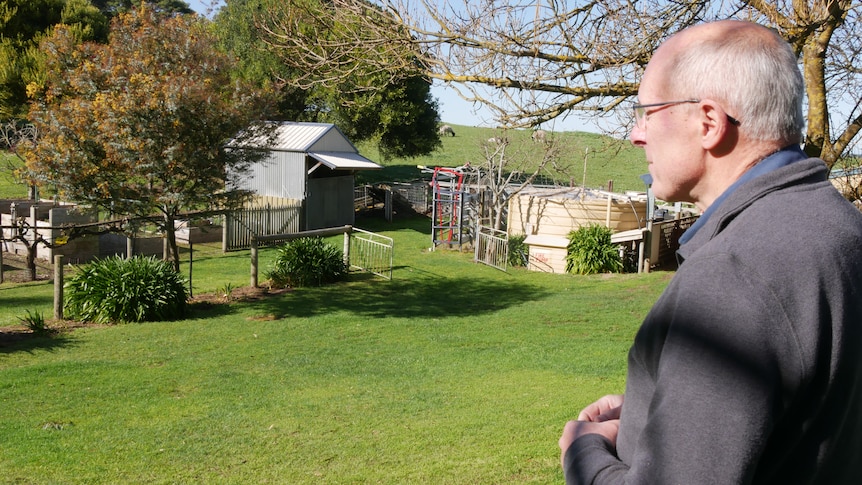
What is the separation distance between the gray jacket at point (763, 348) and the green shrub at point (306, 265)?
1867 cm

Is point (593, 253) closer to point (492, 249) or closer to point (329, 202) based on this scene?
point (492, 249)

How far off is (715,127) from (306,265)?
1894cm

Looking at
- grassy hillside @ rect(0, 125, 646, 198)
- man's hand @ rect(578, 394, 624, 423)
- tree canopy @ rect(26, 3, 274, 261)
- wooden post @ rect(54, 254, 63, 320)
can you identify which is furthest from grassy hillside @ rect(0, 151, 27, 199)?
man's hand @ rect(578, 394, 624, 423)

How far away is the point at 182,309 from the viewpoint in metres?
15.9

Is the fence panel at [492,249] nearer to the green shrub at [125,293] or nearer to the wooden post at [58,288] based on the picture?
the green shrub at [125,293]

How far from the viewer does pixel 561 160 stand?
30812 mm

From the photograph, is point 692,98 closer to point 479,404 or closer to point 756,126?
point 756,126

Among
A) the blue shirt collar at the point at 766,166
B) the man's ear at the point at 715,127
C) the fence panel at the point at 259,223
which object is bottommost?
the fence panel at the point at 259,223

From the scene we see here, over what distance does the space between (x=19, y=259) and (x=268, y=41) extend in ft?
59.7

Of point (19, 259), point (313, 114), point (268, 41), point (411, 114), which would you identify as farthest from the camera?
point (313, 114)

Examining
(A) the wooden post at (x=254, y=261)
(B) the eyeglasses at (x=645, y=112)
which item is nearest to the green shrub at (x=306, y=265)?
(A) the wooden post at (x=254, y=261)

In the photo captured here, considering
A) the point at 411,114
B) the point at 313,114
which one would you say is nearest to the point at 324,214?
the point at 411,114

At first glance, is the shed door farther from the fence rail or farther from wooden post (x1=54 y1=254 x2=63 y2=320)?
wooden post (x1=54 y1=254 x2=63 y2=320)

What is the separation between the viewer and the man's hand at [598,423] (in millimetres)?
1709
